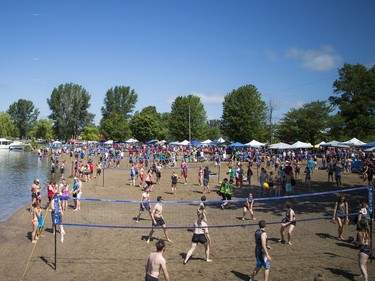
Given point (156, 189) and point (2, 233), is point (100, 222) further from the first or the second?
point (156, 189)

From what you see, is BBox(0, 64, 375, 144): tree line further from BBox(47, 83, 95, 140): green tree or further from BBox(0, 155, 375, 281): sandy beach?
BBox(0, 155, 375, 281): sandy beach

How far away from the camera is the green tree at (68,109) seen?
86750 mm

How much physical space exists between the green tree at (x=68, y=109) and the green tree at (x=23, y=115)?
34012mm

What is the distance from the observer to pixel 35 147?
75.8 m

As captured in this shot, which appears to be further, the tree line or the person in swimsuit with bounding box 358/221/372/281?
the tree line

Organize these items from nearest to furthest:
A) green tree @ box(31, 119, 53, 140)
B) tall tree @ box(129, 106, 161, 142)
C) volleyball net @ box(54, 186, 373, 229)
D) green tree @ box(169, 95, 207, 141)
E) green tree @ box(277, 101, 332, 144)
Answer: volleyball net @ box(54, 186, 373, 229), green tree @ box(277, 101, 332, 144), green tree @ box(169, 95, 207, 141), tall tree @ box(129, 106, 161, 142), green tree @ box(31, 119, 53, 140)

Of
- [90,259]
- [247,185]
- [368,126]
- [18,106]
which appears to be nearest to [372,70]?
[368,126]

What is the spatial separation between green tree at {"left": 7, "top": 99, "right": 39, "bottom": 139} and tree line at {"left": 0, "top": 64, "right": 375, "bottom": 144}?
10550 millimetres

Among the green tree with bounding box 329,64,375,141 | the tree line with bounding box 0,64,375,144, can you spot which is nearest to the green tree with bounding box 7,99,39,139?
the tree line with bounding box 0,64,375,144

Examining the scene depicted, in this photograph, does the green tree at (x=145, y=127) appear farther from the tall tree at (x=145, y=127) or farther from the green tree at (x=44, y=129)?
the green tree at (x=44, y=129)

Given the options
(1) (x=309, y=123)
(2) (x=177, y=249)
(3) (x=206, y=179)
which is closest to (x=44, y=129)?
(1) (x=309, y=123)

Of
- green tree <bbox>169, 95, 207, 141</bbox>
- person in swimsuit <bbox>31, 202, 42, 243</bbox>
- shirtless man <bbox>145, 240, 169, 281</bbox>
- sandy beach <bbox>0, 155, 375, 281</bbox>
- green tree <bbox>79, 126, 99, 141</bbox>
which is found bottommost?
sandy beach <bbox>0, 155, 375, 281</bbox>

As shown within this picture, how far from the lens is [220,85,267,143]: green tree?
57.8 meters

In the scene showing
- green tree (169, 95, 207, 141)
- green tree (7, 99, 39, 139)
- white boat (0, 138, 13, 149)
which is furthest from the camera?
green tree (7, 99, 39, 139)
